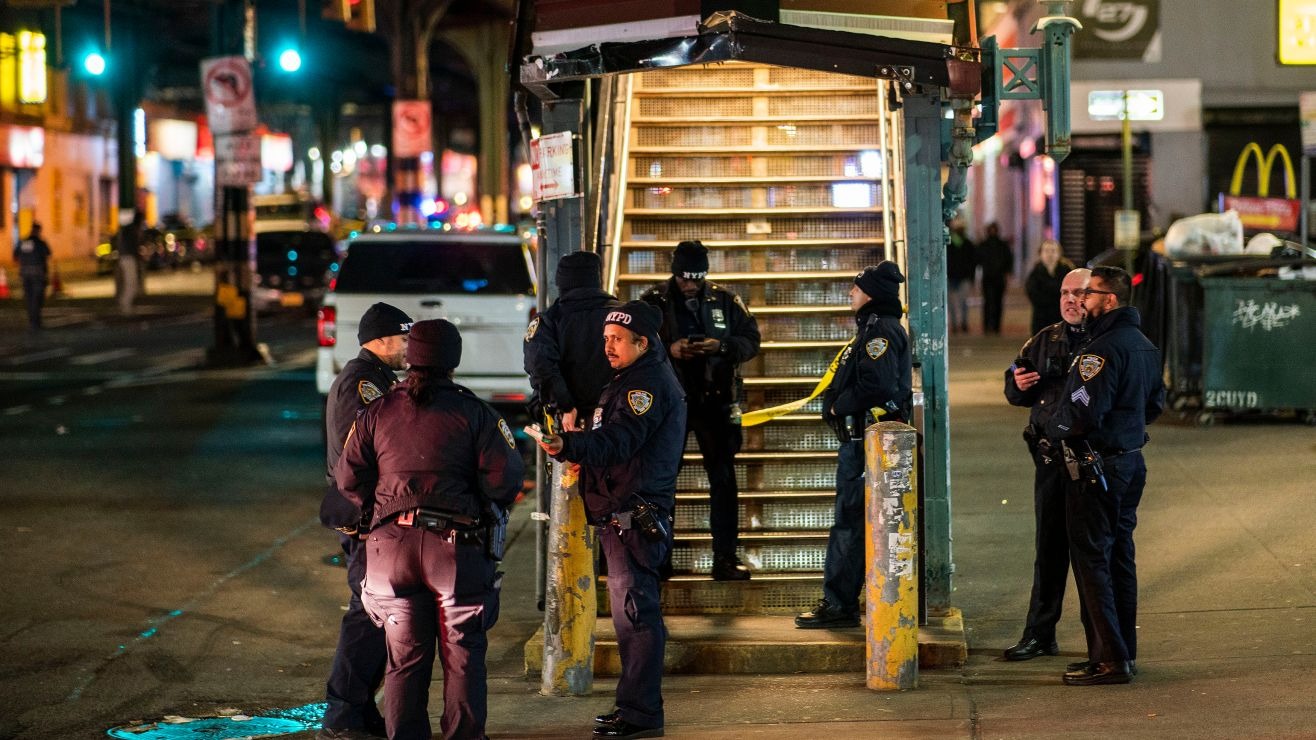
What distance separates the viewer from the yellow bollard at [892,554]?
24.8ft

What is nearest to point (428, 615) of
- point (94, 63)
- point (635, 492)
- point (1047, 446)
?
point (635, 492)

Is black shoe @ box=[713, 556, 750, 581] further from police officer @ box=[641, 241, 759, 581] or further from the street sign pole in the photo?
the street sign pole

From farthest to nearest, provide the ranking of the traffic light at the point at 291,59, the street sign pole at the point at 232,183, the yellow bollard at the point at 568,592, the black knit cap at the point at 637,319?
the traffic light at the point at 291,59 < the street sign pole at the point at 232,183 < the yellow bollard at the point at 568,592 < the black knit cap at the point at 637,319

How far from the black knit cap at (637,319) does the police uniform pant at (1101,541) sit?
6.64 feet

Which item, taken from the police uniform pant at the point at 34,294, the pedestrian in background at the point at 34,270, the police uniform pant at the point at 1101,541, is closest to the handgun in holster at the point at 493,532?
the police uniform pant at the point at 1101,541

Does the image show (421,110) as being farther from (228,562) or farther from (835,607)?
(835,607)

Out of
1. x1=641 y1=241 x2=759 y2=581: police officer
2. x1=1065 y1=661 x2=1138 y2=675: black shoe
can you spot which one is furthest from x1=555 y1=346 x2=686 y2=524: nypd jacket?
x1=1065 y1=661 x2=1138 y2=675: black shoe

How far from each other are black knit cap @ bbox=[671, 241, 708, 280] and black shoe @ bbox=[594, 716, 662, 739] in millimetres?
2873

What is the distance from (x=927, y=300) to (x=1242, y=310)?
777cm

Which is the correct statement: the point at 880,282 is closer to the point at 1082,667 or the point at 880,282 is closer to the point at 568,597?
the point at 1082,667

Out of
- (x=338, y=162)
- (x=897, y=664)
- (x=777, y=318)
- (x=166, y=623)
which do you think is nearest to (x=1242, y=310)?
(x=777, y=318)

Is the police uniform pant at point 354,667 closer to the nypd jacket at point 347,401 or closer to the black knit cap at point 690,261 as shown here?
the nypd jacket at point 347,401

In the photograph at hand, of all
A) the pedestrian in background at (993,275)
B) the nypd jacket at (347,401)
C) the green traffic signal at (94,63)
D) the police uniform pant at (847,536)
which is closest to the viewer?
the nypd jacket at (347,401)

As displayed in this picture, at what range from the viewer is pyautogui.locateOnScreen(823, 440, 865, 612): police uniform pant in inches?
329
